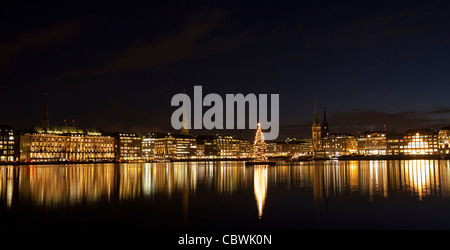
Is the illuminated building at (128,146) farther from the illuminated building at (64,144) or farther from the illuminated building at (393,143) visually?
the illuminated building at (393,143)

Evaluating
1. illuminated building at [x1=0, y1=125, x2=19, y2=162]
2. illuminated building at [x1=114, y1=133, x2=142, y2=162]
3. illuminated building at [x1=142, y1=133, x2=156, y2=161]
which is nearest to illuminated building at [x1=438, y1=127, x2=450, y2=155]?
illuminated building at [x1=142, y1=133, x2=156, y2=161]

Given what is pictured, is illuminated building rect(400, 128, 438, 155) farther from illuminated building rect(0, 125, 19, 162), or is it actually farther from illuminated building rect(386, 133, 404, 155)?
illuminated building rect(0, 125, 19, 162)

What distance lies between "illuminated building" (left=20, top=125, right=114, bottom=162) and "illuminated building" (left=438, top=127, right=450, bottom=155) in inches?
5290

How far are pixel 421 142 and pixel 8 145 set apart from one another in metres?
158

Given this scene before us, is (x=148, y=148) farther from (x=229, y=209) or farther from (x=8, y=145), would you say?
(x=229, y=209)

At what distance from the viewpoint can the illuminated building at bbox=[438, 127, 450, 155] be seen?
157m

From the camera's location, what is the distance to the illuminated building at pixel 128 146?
180750 millimetres

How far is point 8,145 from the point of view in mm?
138875

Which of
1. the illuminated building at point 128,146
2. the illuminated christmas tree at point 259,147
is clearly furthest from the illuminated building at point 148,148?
the illuminated christmas tree at point 259,147

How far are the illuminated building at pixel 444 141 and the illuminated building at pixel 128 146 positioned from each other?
127 meters

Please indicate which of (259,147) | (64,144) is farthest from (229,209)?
(64,144)

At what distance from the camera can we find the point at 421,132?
16800cm
